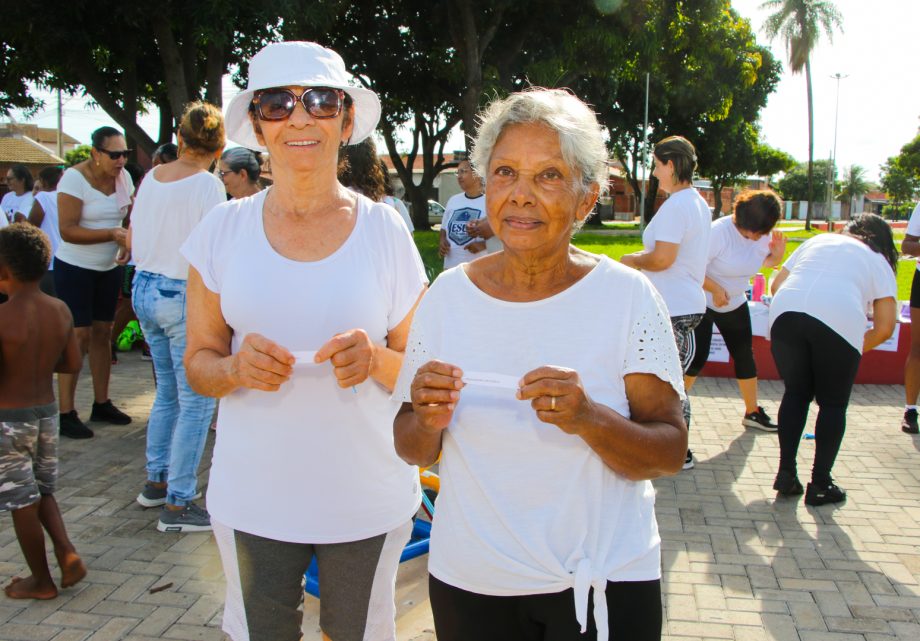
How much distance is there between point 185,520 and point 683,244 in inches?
134

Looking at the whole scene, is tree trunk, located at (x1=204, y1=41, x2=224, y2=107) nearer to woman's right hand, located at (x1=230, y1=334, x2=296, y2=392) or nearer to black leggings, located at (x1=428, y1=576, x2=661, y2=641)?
woman's right hand, located at (x1=230, y1=334, x2=296, y2=392)

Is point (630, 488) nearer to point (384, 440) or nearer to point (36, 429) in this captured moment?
point (384, 440)

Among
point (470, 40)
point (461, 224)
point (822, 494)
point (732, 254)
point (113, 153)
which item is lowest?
point (822, 494)

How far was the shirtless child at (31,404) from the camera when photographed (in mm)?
3453

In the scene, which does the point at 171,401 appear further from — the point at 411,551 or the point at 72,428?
the point at 72,428

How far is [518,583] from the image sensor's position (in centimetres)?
183

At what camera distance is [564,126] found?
6.20 feet

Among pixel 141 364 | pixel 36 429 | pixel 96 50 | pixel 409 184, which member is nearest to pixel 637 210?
pixel 409 184

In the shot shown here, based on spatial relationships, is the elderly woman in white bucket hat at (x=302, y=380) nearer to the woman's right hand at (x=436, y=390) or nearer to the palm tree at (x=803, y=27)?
the woman's right hand at (x=436, y=390)

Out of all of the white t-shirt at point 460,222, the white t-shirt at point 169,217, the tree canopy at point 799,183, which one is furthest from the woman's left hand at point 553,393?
the tree canopy at point 799,183

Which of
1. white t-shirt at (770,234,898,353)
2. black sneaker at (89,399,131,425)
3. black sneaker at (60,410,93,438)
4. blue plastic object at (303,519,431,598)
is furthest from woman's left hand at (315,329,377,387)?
black sneaker at (89,399,131,425)

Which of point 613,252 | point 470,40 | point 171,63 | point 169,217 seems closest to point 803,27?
point 613,252

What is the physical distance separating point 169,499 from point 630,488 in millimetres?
3293

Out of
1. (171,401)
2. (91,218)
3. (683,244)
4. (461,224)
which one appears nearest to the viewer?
(171,401)
